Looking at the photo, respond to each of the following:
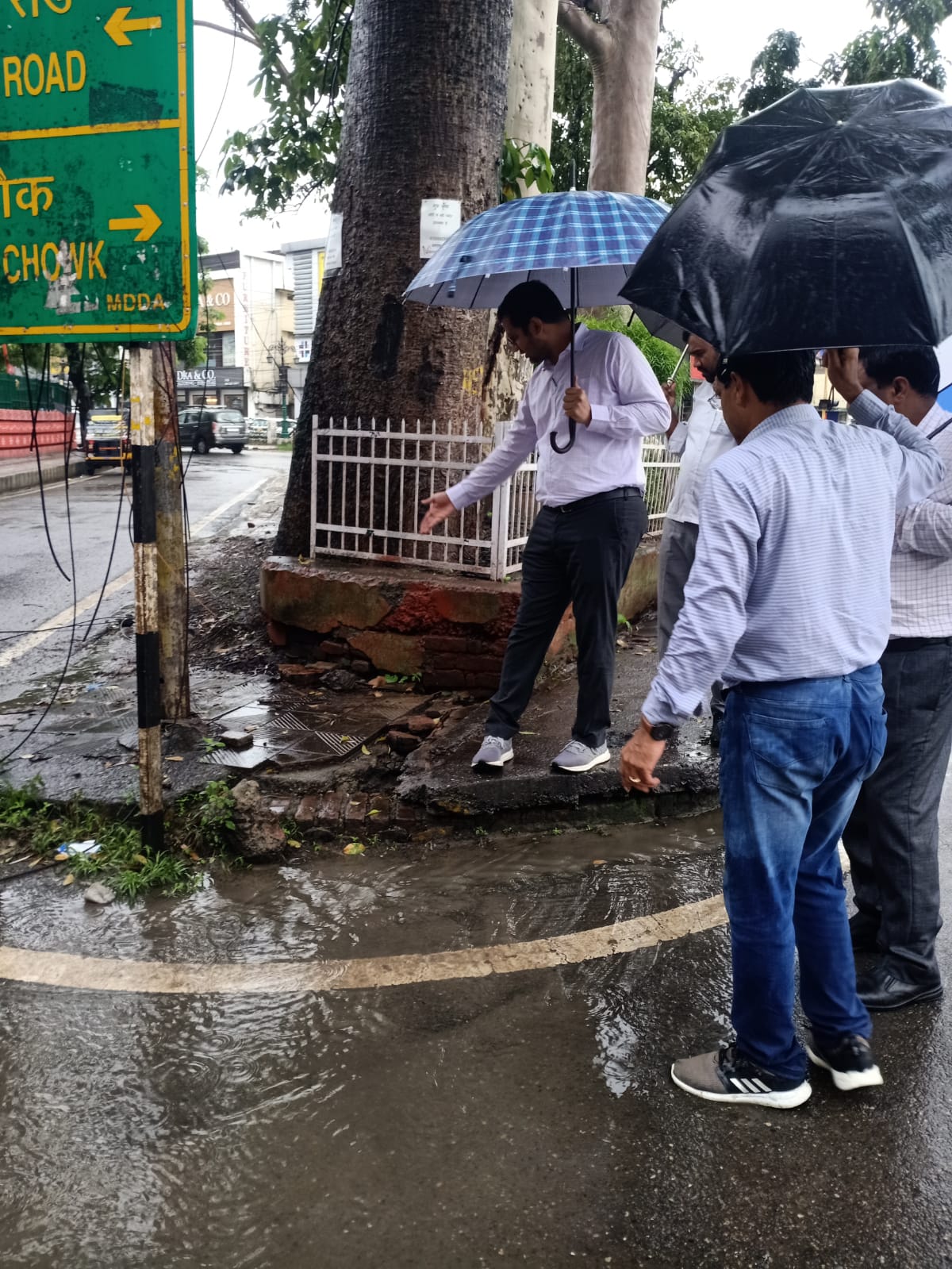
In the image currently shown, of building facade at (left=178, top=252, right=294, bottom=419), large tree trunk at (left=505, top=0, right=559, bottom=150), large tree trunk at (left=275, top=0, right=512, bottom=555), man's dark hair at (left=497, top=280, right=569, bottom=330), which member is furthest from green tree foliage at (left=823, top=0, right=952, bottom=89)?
building facade at (left=178, top=252, right=294, bottom=419)

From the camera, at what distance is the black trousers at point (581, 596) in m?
3.88

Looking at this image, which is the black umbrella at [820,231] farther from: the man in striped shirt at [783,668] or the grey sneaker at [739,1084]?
the grey sneaker at [739,1084]

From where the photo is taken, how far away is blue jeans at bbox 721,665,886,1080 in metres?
2.19

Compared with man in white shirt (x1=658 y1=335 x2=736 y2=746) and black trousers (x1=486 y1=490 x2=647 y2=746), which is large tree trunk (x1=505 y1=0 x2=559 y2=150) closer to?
man in white shirt (x1=658 y1=335 x2=736 y2=746)

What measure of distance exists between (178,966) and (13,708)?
2.88 meters

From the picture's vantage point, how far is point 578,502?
389 centimetres

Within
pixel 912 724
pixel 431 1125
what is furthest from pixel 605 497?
pixel 431 1125

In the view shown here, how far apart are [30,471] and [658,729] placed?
1906cm

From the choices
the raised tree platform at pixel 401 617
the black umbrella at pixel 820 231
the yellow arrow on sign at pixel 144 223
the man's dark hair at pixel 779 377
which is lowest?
the raised tree platform at pixel 401 617

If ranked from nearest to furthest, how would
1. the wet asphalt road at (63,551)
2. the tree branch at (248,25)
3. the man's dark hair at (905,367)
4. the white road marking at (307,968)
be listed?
the man's dark hair at (905,367) → the white road marking at (307,968) → the wet asphalt road at (63,551) → the tree branch at (248,25)

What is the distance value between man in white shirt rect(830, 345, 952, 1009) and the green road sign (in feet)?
7.59

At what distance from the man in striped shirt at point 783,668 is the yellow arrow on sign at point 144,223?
2.15 meters

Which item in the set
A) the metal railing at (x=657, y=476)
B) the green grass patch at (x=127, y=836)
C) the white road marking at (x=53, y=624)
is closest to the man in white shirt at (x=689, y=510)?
the green grass patch at (x=127, y=836)

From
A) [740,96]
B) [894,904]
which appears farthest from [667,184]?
[894,904]
